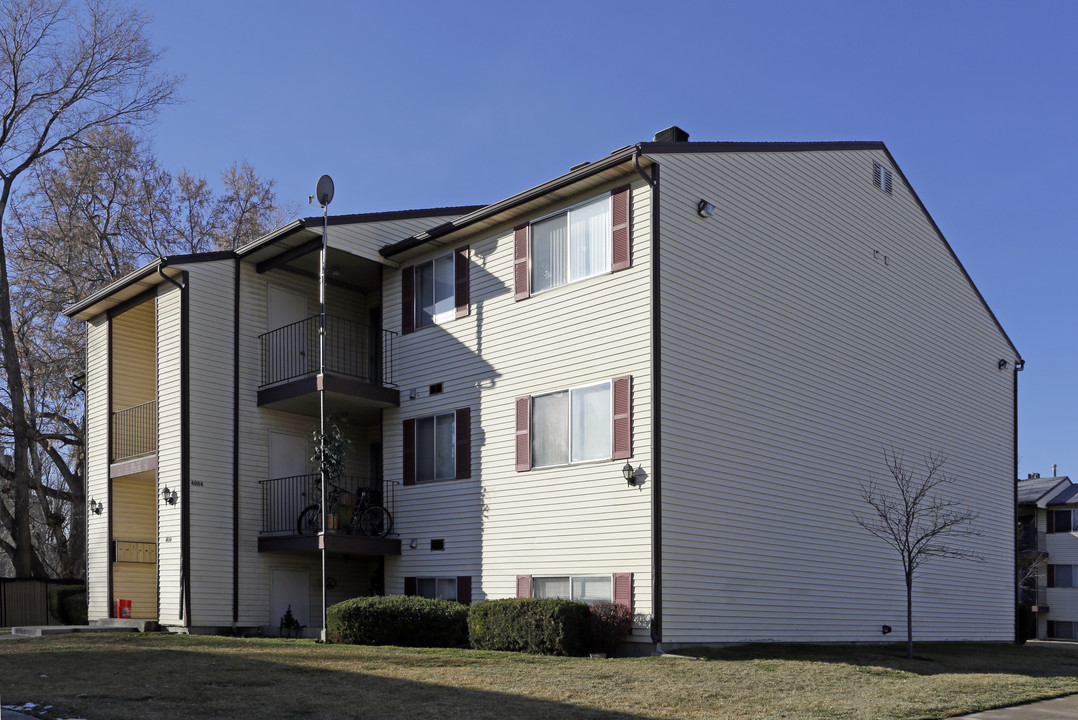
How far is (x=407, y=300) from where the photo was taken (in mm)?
20172

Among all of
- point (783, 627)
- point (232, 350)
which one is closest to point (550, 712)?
point (783, 627)

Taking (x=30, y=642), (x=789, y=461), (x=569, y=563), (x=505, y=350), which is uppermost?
(x=505, y=350)

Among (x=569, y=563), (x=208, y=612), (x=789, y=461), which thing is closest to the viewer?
(x=569, y=563)

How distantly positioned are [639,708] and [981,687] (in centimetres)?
479

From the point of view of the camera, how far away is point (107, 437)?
22297mm

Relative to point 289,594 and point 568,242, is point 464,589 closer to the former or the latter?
point 289,594

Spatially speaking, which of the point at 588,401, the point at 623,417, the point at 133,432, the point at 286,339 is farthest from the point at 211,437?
the point at 623,417

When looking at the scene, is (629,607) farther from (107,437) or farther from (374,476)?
(107,437)

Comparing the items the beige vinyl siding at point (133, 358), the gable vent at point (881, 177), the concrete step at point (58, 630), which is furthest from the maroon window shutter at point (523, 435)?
the beige vinyl siding at point (133, 358)

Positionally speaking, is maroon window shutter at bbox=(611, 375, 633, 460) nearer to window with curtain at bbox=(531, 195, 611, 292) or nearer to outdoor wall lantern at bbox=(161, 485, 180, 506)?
window with curtain at bbox=(531, 195, 611, 292)

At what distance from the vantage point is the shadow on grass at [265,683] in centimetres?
946

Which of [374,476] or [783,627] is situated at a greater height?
[374,476]

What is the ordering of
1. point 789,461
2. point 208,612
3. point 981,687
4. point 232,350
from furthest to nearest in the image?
point 232,350, point 208,612, point 789,461, point 981,687

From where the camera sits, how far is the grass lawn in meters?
9.67
